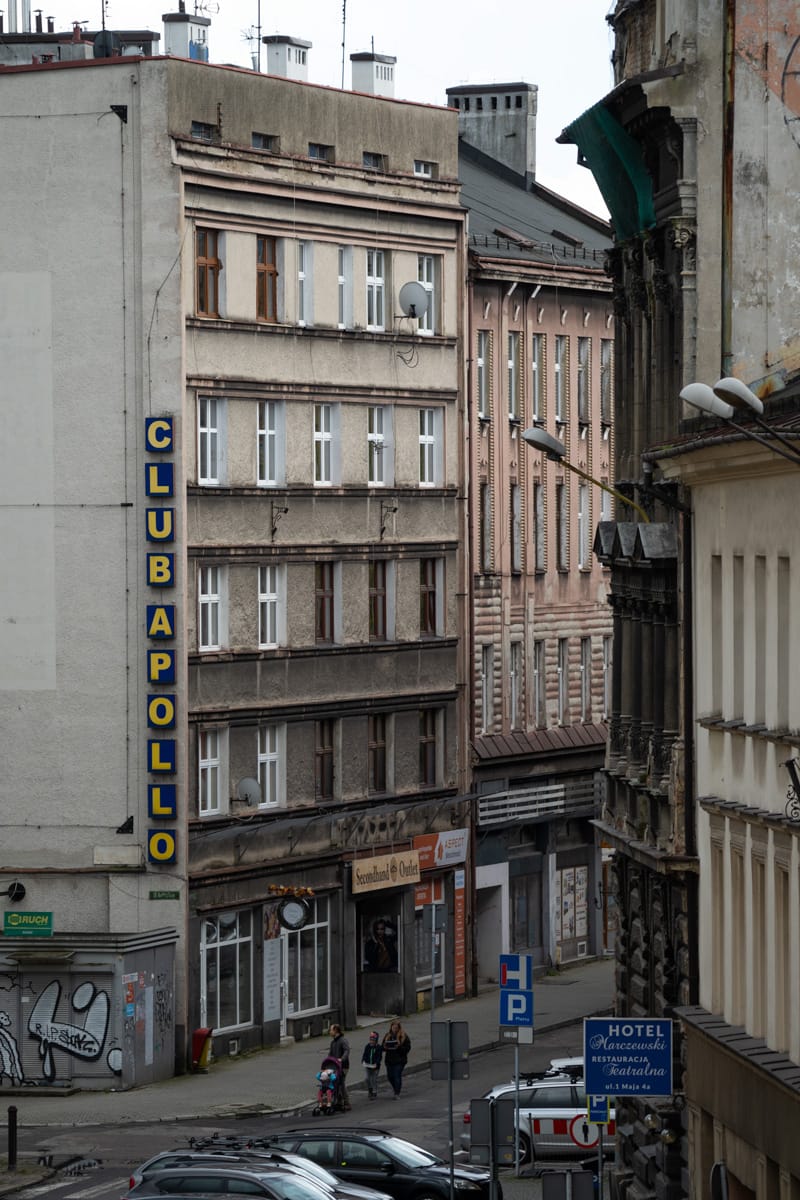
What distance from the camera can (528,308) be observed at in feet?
241

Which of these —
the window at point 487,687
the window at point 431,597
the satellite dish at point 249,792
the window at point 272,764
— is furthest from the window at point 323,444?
the window at point 487,687

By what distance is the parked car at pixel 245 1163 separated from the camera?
1521 inches

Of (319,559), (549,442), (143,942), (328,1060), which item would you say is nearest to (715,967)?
(549,442)

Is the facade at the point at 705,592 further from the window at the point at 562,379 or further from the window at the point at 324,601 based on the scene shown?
the window at the point at 562,379

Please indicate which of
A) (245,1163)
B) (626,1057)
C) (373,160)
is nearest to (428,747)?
(373,160)

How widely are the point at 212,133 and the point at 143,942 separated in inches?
660

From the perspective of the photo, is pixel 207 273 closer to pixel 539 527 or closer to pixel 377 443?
pixel 377 443

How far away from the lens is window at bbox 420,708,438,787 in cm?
6831

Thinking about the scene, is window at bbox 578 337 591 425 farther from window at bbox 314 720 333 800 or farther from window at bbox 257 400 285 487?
window at bbox 257 400 285 487

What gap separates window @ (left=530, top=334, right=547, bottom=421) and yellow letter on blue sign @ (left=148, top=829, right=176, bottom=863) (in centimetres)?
1968

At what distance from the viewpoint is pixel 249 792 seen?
199ft

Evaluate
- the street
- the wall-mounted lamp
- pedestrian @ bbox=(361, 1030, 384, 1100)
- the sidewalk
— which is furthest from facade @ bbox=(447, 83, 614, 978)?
pedestrian @ bbox=(361, 1030, 384, 1100)

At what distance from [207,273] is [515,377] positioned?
14.7 meters

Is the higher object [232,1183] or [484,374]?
[484,374]
